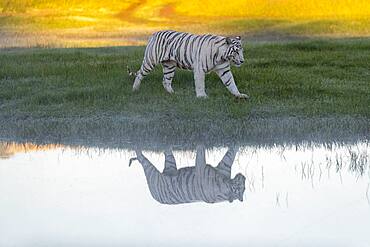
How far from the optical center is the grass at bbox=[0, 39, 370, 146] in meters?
11.4

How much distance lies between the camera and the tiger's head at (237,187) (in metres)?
8.03

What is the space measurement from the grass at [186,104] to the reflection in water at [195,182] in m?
1.33

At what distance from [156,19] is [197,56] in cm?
2044

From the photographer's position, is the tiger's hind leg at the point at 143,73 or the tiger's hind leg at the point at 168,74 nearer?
the tiger's hind leg at the point at 168,74

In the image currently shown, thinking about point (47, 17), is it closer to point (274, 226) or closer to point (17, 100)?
point (17, 100)

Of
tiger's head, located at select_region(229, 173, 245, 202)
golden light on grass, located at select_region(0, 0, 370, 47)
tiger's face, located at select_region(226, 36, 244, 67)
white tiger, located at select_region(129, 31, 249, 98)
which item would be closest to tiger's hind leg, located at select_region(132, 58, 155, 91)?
white tiger, located at select_region(129, 31, 249, 98)

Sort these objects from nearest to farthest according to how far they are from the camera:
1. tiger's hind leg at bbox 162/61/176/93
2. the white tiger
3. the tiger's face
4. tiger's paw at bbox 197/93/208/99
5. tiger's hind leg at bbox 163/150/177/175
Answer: tiger's hind leg at bbox 163/150/177/175 < the tiger's face < the white tiger < tiger's paw at bbox 197/93/208/99 < tiger's hind leg at bbox 162/61/176/93

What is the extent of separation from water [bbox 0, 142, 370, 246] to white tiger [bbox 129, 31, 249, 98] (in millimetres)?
2879

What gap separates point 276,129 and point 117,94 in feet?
11.5

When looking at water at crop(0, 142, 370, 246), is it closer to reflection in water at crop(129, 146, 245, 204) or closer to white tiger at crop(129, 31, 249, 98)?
reflection in water at crop(129, 146, 245, 204)

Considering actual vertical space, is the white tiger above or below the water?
above

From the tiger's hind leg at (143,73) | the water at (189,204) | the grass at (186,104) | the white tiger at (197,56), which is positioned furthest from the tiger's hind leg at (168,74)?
the water at (189,204)

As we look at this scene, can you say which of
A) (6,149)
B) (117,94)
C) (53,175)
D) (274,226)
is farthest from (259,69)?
(274,226)

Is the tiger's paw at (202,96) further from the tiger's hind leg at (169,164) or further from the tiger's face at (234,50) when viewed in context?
the tiger's hind leg at (169,164)
